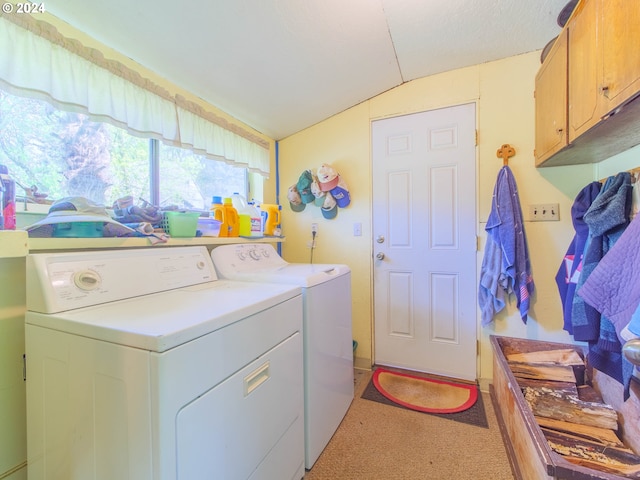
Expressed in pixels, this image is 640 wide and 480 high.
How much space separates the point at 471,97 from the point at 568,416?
202 cm

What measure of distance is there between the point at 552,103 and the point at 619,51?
60 cm

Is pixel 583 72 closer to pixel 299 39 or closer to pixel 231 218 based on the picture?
pixel 299 39

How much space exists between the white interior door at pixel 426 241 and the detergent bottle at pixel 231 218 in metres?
1.13

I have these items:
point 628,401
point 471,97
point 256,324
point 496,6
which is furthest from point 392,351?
point 496,6

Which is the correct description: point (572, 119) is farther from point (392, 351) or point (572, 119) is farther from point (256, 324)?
point (392, 351)

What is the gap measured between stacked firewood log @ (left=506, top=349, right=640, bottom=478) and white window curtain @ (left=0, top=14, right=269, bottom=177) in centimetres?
239

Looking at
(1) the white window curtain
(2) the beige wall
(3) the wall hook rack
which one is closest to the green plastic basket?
(1) the white window curtain

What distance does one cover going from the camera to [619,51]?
3.22 ft

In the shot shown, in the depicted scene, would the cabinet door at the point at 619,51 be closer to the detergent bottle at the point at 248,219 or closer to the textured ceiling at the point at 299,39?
the textured ceiling at the point at 299,39

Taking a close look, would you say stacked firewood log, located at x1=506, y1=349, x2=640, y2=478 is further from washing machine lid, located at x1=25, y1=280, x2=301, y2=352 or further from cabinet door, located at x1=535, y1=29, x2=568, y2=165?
washing machine lid, located at x1=25, y1=280, x2=301, y2=352

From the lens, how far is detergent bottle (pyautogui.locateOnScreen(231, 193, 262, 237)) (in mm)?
1907

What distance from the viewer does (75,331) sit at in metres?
0.76

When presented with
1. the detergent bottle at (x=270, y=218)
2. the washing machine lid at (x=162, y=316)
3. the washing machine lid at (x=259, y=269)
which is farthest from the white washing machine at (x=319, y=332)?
the detergent bottle at (x=270, y=218)

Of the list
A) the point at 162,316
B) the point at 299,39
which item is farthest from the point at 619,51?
the point at 162,316
